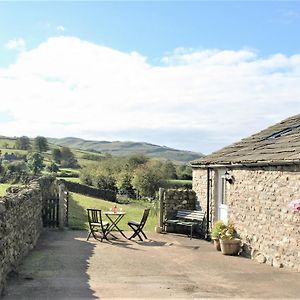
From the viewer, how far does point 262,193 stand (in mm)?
11602

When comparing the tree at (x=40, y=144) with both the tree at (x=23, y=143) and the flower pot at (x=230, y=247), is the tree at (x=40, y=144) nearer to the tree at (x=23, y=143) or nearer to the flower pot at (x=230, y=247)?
the tree at (x=23, y=143)

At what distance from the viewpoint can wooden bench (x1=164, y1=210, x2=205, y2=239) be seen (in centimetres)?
1572

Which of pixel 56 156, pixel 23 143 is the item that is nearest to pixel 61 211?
pixel 56 156

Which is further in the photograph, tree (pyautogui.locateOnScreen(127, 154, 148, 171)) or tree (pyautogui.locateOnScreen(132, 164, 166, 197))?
tree (pyautogui.locateOnScreen(127, 154, 148, 171))

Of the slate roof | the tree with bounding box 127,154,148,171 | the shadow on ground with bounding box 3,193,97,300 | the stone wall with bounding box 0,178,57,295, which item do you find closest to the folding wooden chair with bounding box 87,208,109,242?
the shadow on ground with bounding box 3,193,97,300

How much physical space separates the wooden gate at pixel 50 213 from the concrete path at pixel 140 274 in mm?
2724

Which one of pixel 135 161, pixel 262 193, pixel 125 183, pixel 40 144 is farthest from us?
pixel 40 144

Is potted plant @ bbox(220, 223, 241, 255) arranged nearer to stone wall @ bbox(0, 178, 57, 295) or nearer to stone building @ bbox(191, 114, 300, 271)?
stone building @ bbox(191, 114, 300, 271)

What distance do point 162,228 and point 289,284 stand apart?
7.93 metres

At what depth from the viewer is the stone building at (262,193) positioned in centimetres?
1024

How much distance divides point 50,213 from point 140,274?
292 inches

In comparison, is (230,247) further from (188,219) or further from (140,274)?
(188,219)

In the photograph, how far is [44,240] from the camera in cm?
1355

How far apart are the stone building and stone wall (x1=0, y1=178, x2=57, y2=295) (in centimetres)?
556
